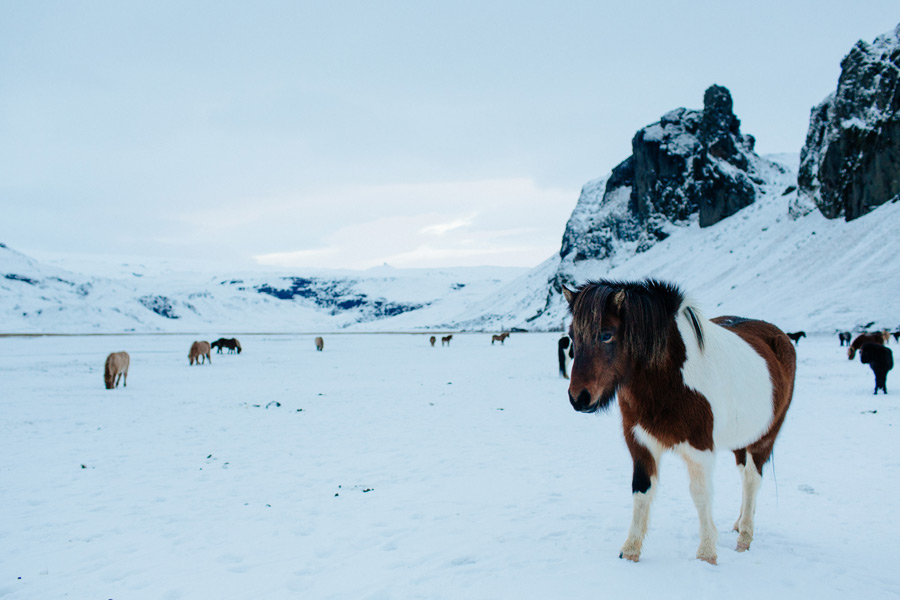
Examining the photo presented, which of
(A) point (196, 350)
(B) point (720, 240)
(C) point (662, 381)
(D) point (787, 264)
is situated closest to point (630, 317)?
(C) point (662, 381)

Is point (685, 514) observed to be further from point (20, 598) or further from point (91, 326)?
point (91, 326)

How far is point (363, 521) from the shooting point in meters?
5.32

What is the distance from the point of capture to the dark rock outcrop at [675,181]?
86875mm

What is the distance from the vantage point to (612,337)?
11.5 feet

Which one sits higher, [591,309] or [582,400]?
[591,309]

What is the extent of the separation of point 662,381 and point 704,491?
3.10ft

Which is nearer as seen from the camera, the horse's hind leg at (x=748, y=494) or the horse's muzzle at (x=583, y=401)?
the horse's muzzle at (x=583, y=401)

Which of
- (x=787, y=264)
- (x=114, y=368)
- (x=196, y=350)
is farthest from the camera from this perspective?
(x=787, y=264)

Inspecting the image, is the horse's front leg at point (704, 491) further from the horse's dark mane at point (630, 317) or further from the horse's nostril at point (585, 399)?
the horse's nostril at point (585, 399)

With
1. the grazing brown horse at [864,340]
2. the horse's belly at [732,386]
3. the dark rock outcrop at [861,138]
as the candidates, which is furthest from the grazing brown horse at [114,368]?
the dark rock outcrop at [861,138]

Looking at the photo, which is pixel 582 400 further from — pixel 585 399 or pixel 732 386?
pixel 732 386

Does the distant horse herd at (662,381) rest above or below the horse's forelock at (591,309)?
below

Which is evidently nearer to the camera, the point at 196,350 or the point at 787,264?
the point at 196,350

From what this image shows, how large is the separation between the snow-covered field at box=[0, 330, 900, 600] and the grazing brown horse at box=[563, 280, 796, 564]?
0.80m
